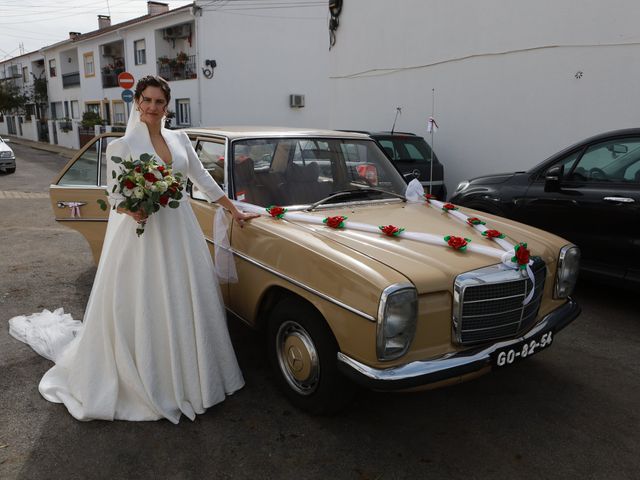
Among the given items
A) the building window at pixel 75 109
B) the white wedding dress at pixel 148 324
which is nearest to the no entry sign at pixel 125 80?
the white wedding dress at pixel 148 324

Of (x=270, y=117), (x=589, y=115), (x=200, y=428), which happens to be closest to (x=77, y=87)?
(x=270, y=117)

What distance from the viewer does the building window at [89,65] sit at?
30109 millimetres

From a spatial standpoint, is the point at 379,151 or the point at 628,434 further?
the point at 379,151

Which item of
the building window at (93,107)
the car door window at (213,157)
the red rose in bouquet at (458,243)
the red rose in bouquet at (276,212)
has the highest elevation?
the building window at (93,107)

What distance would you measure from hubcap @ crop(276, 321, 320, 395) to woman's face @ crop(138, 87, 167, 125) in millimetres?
1484

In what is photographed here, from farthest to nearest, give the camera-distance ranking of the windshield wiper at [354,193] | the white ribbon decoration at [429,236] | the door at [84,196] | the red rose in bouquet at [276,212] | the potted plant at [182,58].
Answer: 1. the potted plant at [182,58]
2. the door at [84,196]
3. the windshield wiper at [354,193]
4. the red rose in bouquet at [276,212]
5. the white ribbon decoration at [429,236]

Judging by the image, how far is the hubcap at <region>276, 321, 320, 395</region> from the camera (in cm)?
293

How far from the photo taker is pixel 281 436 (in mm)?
2881

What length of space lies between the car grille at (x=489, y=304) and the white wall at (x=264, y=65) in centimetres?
1705

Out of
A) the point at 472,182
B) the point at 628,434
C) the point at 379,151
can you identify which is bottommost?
the point at 628,434

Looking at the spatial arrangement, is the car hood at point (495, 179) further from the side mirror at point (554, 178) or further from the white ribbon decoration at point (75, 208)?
the white ribbon decoration at point (75, 208)

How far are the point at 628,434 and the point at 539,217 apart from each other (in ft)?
8.75

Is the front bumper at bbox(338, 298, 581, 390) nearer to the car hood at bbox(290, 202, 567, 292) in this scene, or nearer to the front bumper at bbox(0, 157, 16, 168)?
the car hood at bbox(290, 202, 567, 292)

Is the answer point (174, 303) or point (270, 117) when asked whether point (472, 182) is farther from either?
point (270, 117)
